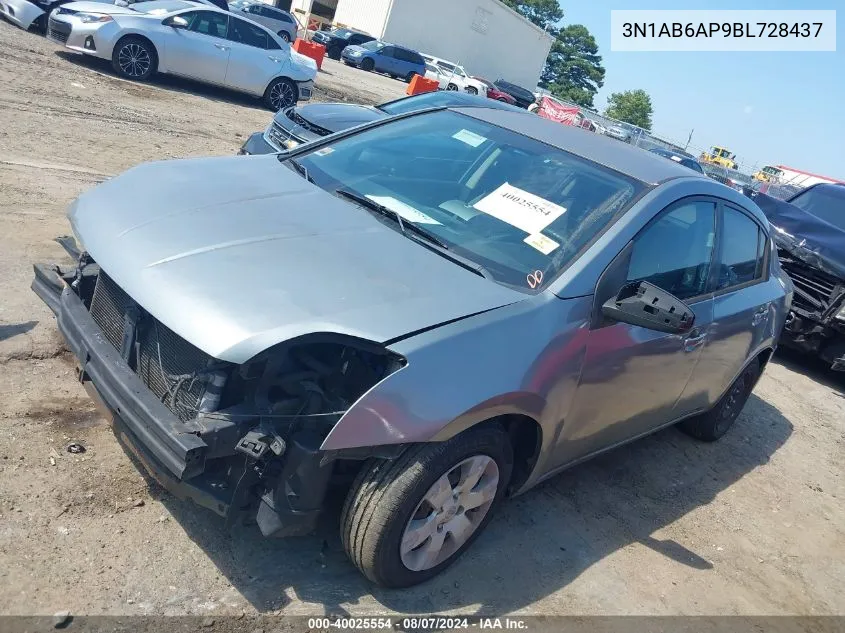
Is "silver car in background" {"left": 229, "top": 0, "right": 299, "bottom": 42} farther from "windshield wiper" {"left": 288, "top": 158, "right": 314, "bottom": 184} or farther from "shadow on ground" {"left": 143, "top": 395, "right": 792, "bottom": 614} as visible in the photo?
"shadow on ground" {"left": 143, "top": 395, "right": 792, "bottom": 614}

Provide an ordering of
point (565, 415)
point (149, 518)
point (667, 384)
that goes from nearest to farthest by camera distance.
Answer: point (149, 518), point (565, 415), point (667, 384)

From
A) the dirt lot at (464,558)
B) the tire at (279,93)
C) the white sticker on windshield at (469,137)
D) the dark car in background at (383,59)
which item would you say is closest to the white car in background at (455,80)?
the dark car in background at (383,59)

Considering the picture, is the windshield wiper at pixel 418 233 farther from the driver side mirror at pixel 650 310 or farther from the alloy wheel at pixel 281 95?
the alloy wheel at pixel 281 95

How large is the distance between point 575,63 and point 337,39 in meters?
60.7

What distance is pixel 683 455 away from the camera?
5.27 meters

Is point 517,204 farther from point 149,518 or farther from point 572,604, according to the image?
point 149,518

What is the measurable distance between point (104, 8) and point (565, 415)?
12.1 m

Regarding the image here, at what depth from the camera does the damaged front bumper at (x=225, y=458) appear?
253cm

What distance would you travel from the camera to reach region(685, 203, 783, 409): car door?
434 cm

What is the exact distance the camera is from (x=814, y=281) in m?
7.88

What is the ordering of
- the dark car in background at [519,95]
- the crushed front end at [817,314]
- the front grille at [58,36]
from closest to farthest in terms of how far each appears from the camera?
the crushed front end at [817,314] → the front grille at [58,36] → the dark car in background at [519,95]

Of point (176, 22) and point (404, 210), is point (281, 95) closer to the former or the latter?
point (176, 22)

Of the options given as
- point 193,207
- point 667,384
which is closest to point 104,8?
point 193,207

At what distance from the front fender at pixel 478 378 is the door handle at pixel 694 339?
40.9 inches
